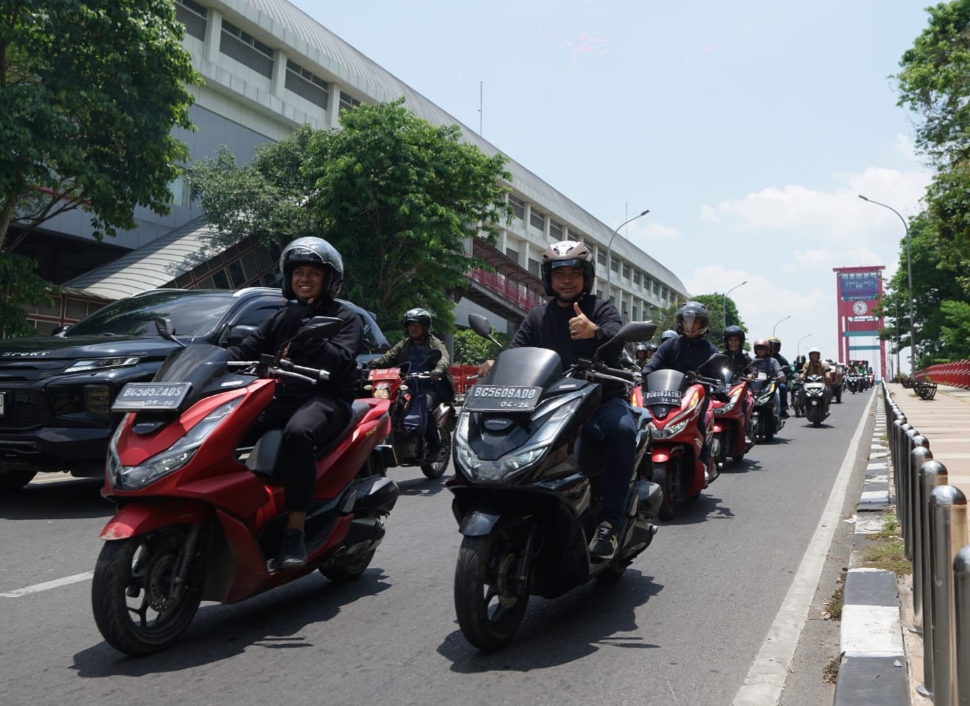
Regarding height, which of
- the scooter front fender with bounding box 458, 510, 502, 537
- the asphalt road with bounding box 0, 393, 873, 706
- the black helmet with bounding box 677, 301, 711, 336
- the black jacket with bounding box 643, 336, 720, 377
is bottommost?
the asphalt road with bounding box 0, 393, 873, 706

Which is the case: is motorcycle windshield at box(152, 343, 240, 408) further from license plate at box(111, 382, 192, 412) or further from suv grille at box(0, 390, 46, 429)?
suv grille at box(0, 390, 46, 429)

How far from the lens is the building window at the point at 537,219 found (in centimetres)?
6025

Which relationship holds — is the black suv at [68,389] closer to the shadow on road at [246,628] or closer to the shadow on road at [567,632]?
the shadow on road at [246,628]

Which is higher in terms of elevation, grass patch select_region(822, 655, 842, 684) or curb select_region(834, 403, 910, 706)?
curb select_region(834, 403, 910, 706)

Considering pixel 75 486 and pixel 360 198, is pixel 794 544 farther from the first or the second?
pixel 360 198

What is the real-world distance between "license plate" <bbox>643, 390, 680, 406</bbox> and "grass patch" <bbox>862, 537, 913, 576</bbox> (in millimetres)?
1871

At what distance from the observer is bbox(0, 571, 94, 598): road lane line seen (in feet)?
16.1

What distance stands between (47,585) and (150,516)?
183 centimetres

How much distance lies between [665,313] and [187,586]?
240 feet

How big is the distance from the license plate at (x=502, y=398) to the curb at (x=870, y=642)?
1.59 meters

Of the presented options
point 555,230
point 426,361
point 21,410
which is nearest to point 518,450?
point 21,410

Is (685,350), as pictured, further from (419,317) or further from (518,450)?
(518,450)

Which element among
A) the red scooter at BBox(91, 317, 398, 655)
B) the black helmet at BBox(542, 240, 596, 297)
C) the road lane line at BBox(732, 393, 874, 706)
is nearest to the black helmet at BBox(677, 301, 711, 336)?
the road lane line at BBox(732, 393, 874, 706)

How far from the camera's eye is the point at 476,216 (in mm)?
28922
